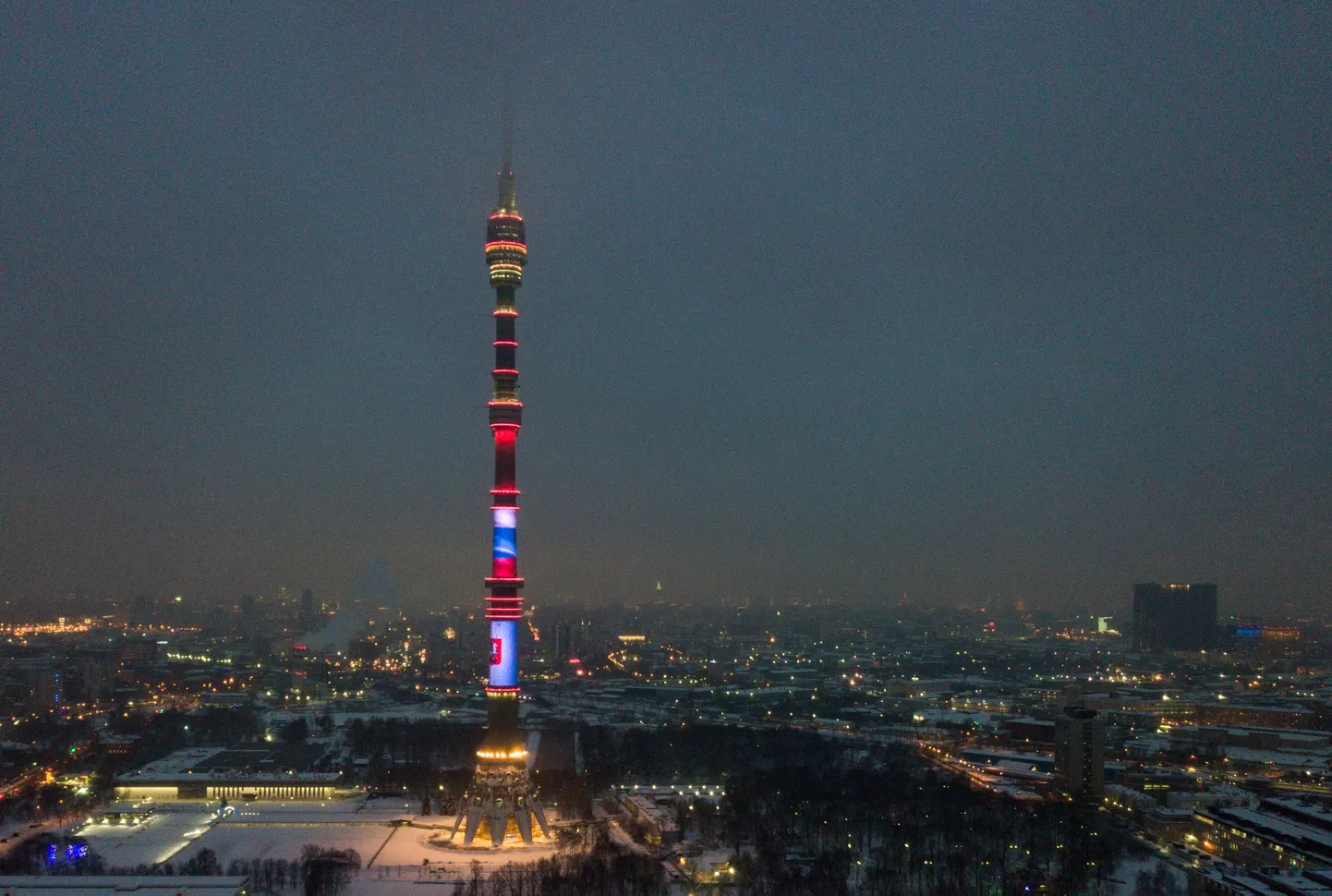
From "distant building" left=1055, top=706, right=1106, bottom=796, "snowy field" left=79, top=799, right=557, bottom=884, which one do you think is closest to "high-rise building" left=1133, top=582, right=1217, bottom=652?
"distant building" left=1055, top=706, right=1106, bottom=796

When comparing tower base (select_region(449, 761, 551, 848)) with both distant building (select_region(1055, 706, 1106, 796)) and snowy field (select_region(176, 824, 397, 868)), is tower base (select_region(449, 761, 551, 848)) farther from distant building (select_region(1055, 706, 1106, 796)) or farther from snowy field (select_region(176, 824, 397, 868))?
distant building (select_region(1055, 706, 1106, 796))

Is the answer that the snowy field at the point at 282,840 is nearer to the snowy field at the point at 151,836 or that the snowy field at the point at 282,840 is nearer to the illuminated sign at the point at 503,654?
the snowy field at the point at 151,836

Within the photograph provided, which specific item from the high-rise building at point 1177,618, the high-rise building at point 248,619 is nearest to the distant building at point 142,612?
the high-rise building at point 248,619

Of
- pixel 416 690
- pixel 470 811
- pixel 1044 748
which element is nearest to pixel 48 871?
pixel 470 811

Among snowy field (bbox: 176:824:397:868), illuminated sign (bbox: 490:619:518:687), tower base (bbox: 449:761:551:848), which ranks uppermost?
illuminated sign (bbox: 490:619:518:687)

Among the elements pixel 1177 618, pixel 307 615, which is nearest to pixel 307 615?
pixel 307 615

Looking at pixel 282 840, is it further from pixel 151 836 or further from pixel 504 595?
pixel 504 595
